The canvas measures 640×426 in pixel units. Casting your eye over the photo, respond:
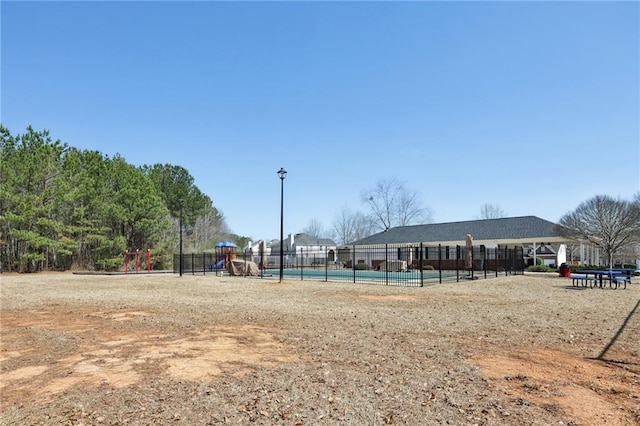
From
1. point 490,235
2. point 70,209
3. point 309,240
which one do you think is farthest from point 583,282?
point 309,240

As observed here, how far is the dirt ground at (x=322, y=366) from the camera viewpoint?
12.2ft

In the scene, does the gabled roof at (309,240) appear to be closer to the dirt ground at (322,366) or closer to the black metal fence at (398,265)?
the black metal fence at (398,265)

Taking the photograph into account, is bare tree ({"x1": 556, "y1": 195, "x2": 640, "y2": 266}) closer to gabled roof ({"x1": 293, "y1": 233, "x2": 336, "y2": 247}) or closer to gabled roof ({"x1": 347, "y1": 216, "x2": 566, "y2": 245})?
gabled roof ({"x1": 347, "y1": 216, "x2": 566, "y2": 245})

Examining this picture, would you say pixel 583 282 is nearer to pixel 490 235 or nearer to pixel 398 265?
pixel 398 265

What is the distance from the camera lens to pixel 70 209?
33.1 meters

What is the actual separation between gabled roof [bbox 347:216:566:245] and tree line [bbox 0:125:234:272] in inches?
913

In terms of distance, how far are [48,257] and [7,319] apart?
27.6 metres

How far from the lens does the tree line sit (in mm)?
28859

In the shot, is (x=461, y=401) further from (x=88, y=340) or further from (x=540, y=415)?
(x=88, y=340)

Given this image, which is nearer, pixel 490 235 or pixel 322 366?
pixel 322 366

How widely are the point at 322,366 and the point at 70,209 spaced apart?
34736 millimetres

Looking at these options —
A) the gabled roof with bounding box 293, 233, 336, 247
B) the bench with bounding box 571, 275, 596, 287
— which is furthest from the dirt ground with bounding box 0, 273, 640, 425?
the gabled roof with bounding box 293, 233, 336, 247

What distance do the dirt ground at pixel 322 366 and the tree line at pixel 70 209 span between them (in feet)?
67.1

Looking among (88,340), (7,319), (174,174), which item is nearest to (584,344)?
(88,340)
